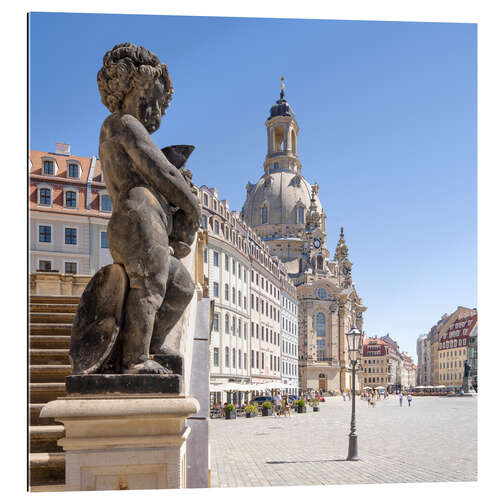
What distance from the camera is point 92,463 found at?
2.66 metres

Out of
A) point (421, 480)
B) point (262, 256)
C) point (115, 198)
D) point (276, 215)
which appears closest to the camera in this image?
point (115, 198)

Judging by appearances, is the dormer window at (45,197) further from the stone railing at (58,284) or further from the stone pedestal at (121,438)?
the stone pedestal at (121,438)

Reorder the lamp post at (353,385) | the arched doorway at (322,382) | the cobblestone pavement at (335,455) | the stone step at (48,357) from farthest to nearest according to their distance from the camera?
the arched doorway at (322,382)
the lamp post at (353,385)
the cobblestone pavement at (335,455)
the stone step at (48,357)

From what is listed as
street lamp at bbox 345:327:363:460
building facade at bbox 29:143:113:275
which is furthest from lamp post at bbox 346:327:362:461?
building facade at bbox 29:143:113:275

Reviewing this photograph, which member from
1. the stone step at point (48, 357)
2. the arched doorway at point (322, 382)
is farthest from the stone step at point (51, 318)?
the arched doorway at point (322, 382)

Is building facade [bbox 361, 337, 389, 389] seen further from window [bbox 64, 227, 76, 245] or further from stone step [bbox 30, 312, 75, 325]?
stone step [bbox 30, 312, 75, 325]

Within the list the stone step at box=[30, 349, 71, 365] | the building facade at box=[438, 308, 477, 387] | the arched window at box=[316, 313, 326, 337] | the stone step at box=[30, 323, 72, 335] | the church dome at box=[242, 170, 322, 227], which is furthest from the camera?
the church dome at box=[242, 170, 322, 227]

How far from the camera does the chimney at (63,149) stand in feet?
116

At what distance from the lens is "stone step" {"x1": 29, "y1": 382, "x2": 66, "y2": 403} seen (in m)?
4.80

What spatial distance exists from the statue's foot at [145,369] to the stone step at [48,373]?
2.71 meters

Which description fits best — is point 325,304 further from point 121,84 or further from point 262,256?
point 121,84

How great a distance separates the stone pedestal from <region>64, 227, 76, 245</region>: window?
30.4 m
